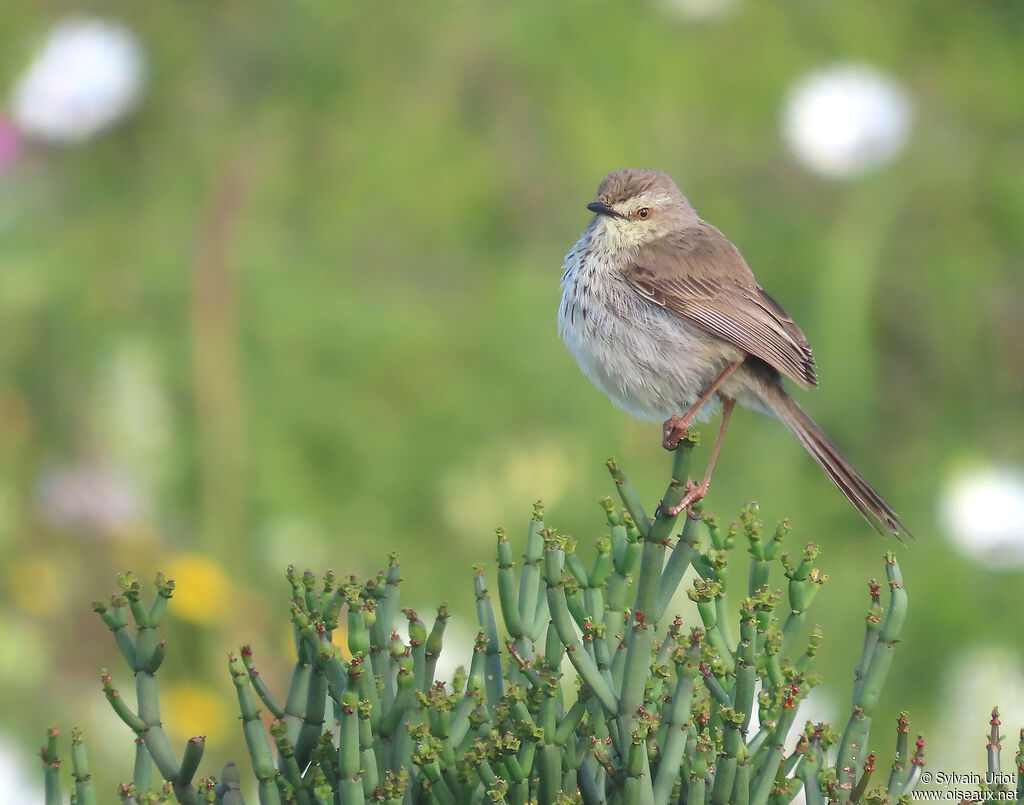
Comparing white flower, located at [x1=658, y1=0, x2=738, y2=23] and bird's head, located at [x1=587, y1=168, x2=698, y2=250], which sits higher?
white flower, located at [x1=658, y1=0, x2=738, y2=23]

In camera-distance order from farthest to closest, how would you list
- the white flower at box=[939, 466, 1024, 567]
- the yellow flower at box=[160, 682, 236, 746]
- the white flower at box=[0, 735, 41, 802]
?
the white flower at box=[939, 466, 1024, 567] < the yellow flower at box=[160, 682, 236, 746] < the white flower at box=[0, 735, 41, 802]

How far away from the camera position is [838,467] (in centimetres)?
315

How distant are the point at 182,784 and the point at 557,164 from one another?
463 centimetres

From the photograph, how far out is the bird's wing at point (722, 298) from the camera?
10.5ft

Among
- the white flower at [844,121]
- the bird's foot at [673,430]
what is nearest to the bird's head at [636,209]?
the bird's foot at [673,430]

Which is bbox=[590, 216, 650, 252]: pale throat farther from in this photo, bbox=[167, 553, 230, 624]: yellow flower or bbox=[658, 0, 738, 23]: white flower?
bbox=[658, 0, 738, 23]: white flower

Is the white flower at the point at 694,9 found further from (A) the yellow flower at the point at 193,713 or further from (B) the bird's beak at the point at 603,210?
(A) the yellow flower at the point at 193,713

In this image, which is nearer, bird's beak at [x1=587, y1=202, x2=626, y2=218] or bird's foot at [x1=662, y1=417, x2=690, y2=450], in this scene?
bird's foot at [x1=662, y1=417, x2=690, y2=450]

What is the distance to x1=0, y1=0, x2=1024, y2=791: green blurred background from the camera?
17.9 ft

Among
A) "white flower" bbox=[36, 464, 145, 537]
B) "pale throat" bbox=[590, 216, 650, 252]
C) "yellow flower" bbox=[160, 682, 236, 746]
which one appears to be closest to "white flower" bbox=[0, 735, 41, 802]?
"yellow flower" bbox=[160, 682, 236, 746]

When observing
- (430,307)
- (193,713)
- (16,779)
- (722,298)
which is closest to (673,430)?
(722,298)

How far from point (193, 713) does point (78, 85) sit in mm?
3159

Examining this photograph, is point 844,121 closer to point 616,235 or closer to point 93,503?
point 616,235

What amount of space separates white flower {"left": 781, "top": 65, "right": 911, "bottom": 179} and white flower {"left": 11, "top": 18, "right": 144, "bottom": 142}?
3.14 m
